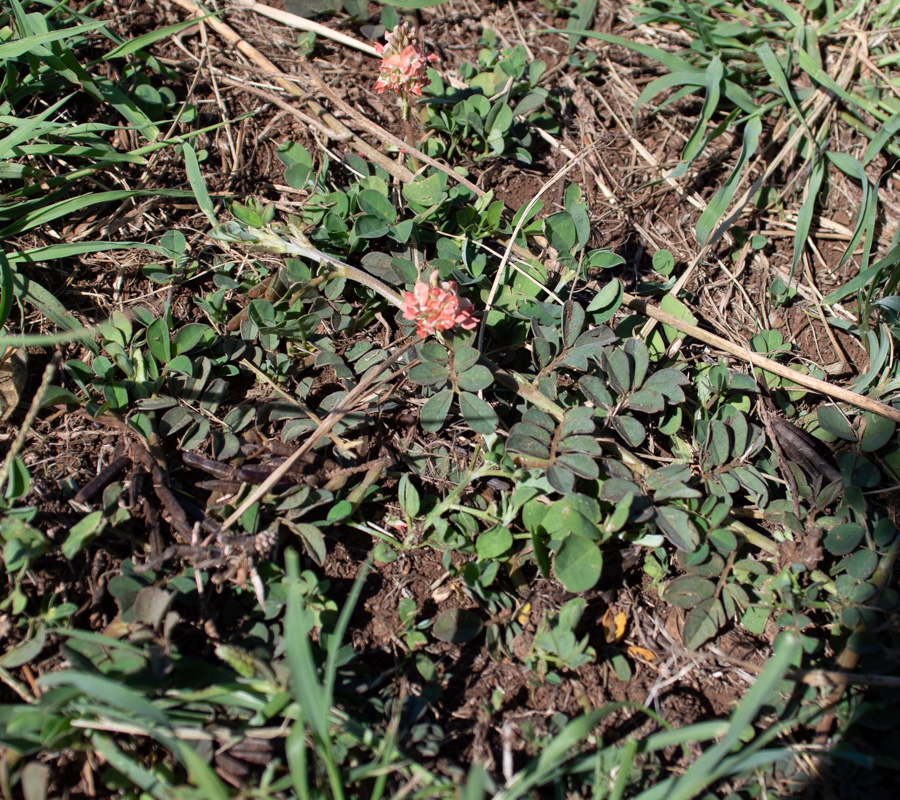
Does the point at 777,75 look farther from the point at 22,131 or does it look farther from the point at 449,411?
the point at 22,131

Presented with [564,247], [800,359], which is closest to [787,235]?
[800,359]

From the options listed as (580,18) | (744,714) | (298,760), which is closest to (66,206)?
(298,760)

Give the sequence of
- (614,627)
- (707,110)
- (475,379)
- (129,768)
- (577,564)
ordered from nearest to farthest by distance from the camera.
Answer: (129,768)
(577,564)
(614,627)
(475,379)
(707,110)

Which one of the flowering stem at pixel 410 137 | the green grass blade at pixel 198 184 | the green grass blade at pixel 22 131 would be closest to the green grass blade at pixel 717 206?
the flowering stem at pixel 410 137

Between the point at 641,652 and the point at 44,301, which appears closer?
the point at 641,652

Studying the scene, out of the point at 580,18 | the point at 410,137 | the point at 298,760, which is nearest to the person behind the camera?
the point at 298,760

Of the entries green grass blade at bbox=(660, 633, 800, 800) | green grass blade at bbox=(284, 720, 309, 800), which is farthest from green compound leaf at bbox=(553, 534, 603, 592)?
green grass blade at bbox=(284, 720, 309, 800)

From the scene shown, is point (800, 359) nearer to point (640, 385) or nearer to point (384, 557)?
point (640, 385)
